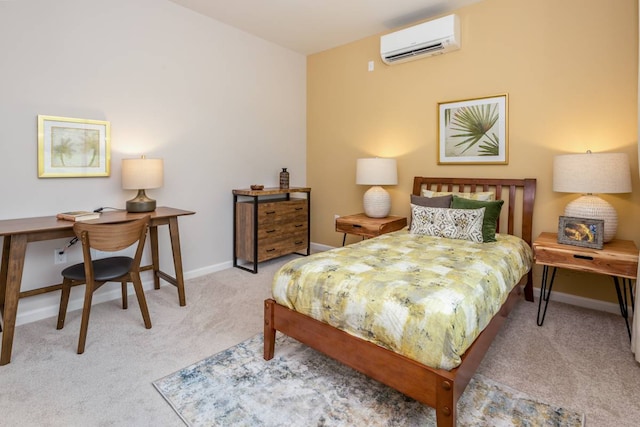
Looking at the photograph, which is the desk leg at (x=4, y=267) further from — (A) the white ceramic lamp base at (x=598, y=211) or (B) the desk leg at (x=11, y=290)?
(A) the white ceramic lamp base at (x=598, y=211)

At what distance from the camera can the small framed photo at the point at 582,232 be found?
2365 millimetres

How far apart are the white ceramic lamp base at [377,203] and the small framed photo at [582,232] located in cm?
158

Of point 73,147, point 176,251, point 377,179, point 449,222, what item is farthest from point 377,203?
point 73,147

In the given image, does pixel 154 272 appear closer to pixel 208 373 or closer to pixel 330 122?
pixel 208 373

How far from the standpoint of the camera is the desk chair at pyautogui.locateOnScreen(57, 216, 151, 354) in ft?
6.97

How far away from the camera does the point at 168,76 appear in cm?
327

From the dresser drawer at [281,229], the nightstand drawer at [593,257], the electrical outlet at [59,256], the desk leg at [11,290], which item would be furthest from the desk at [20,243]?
the nightstand drawer at [593,257]

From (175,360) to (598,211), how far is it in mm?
3002

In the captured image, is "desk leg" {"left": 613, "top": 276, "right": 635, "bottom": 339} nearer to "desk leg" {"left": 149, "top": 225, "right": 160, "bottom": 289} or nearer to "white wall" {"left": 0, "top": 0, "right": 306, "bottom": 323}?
"white wall" {"left": 0, "top": 0, "right": 306, "bottom": 323}

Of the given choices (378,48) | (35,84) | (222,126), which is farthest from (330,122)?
(35,84)

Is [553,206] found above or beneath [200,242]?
above

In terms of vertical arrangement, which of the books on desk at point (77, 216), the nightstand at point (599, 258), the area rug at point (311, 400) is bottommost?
the area rug at point (311, 400)

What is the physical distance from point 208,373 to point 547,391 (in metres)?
1.78

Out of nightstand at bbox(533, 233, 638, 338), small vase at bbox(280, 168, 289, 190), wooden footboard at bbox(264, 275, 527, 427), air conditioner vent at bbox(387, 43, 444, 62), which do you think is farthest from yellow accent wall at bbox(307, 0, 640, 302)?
wooden footboard at bbox(264, 275, 527, 427)
